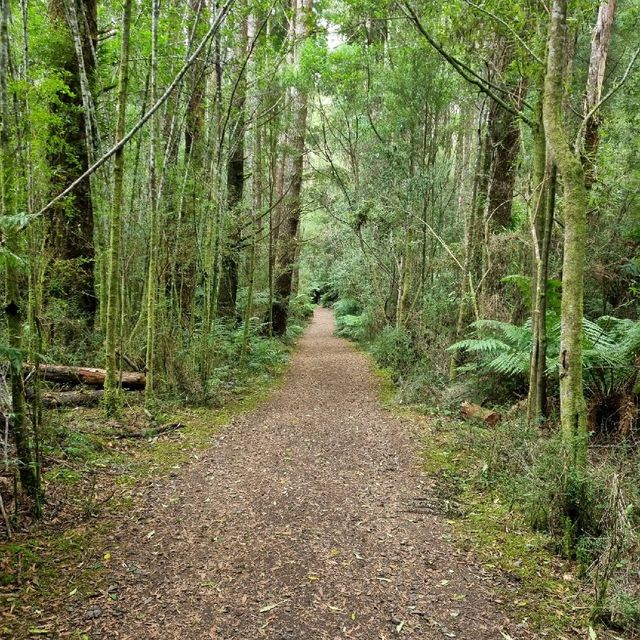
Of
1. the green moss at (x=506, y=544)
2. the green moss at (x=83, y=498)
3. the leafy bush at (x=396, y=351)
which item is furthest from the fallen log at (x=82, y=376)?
the leafy bush at (x=396, y=351)

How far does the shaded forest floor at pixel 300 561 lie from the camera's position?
247 cm

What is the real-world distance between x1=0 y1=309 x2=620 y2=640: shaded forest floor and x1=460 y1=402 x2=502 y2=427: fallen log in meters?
0.97

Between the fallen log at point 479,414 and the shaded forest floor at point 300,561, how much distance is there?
97 centimetres

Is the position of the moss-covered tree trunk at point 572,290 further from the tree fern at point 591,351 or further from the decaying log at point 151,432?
the decaying log at point 151,432

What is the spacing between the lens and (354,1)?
7.63m

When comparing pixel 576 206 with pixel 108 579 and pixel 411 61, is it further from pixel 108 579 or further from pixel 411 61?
pixel 411 61

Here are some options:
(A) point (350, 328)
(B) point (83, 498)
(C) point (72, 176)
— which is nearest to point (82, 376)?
(B) point (83, 498)

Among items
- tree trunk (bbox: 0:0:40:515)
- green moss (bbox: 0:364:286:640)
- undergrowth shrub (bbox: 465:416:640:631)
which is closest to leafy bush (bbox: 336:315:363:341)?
green moss (bbox: 0:364:286:640)

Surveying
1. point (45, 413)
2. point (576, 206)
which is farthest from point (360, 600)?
point (45, 413)

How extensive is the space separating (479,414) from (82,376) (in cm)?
544

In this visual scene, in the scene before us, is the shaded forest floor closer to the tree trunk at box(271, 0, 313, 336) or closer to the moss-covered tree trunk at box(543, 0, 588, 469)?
the moss-covered tree trunk at box(543, 0, 588, 469)

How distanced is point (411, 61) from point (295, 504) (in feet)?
28.5

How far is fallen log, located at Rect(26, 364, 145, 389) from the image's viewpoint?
611cm

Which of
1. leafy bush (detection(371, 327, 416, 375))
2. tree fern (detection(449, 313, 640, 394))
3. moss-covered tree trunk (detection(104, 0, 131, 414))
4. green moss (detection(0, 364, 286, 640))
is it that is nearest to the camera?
green moss (detection(0, 364, 286, 640))
